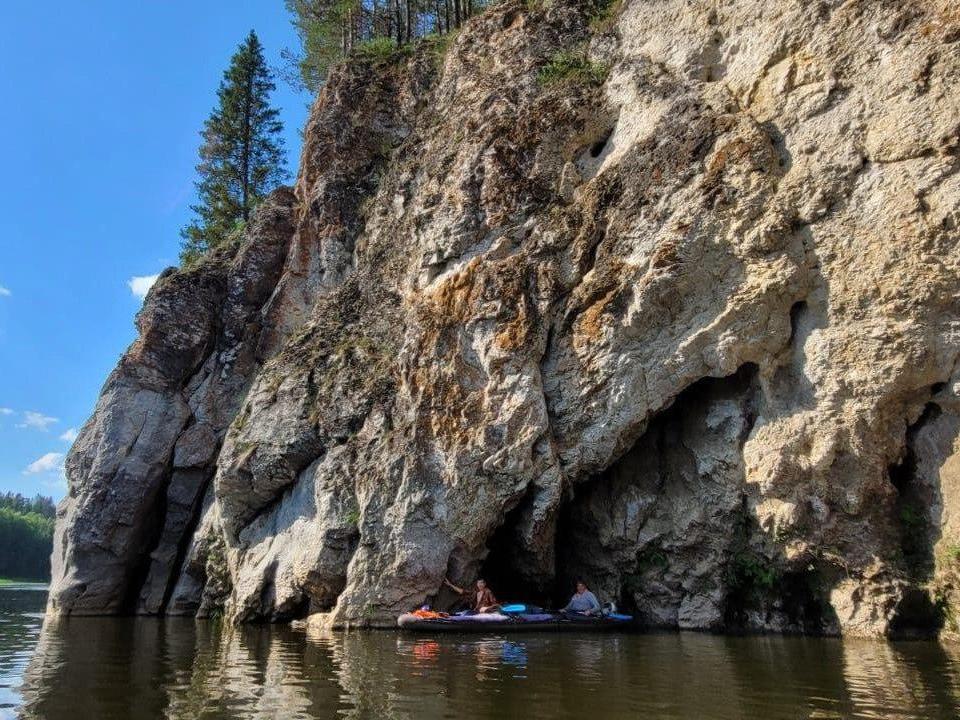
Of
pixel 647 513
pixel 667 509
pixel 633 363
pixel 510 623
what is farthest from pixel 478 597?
pixel 633 363

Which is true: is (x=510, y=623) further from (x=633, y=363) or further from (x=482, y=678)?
(x=482, y=678)

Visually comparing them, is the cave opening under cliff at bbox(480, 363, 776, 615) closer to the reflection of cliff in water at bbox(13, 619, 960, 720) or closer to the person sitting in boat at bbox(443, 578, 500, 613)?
the person sitting in boat at bbox(443, 578, 500, 613)

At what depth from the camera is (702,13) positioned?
1806 cm

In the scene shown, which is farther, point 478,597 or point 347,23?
point 347,23

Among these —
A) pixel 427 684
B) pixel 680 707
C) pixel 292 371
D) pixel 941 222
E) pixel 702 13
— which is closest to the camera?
pixel 680 707

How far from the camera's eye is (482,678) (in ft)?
28.4

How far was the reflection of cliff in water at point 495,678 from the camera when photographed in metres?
6.85

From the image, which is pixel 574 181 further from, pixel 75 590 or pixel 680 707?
pixel 75 590

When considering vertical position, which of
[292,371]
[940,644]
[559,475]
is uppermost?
[292,371]

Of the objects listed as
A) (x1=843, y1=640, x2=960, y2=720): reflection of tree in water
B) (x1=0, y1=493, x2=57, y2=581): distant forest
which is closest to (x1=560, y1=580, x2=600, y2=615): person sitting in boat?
(x1=843, y1=640, x2=960, y2=720): reflection of tree in water

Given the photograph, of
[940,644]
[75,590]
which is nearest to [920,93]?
[940,644]

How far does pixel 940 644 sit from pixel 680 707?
25.5 feet

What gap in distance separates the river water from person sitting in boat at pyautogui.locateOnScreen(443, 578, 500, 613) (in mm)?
1414

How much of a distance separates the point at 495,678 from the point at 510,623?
6248 mm
